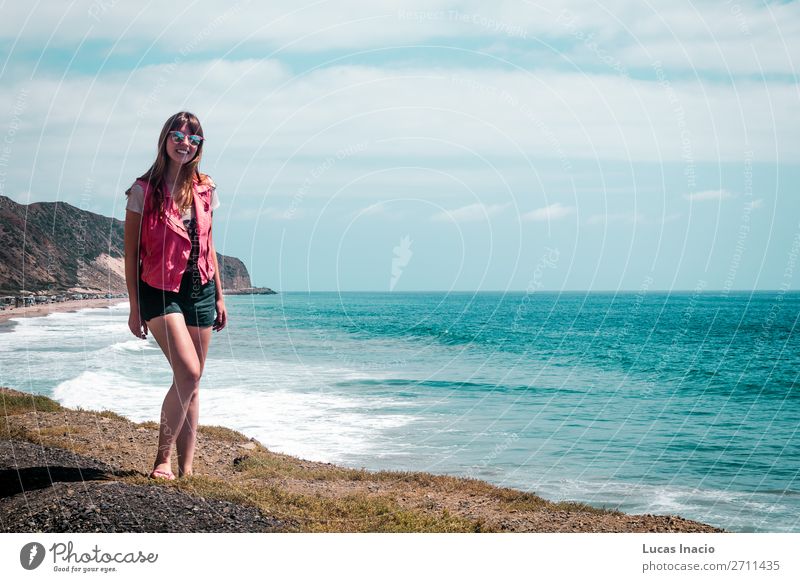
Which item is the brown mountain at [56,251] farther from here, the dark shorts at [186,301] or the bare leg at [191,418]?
the dark shorts at [186,301]

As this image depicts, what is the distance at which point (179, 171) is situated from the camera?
678 cm

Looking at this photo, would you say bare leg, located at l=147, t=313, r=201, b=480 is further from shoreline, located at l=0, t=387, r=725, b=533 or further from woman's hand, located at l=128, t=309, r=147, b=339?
shoreline, located at l=0, t=387, r=725, b=533

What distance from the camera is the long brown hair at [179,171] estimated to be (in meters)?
6.60

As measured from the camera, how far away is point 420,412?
920 inches

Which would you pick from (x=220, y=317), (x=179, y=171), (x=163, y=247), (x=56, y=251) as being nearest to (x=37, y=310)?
(x=56, y=251)

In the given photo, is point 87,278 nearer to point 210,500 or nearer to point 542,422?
point 542,422

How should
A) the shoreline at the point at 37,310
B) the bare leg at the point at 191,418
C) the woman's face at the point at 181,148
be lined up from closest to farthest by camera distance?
the woman's face at the point at 181,148 → the bare leg at the point at 191,418 → the shoreline at the point at 37,310

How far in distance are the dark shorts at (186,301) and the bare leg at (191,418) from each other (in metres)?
0.09

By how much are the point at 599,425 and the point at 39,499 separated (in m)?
19.8

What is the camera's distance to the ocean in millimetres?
15484

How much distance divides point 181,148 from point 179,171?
21 cm

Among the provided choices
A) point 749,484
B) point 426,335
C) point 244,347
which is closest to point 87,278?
point 426,335

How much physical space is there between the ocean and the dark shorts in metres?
8.59

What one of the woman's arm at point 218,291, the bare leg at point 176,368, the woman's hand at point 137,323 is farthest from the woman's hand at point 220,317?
the woman's hand at point 137,323
